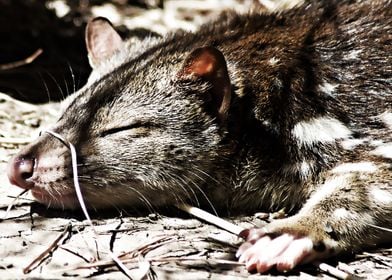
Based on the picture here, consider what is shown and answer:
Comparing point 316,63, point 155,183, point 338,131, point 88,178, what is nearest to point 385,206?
point 338,131

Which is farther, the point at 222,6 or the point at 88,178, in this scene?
the point at 222,6

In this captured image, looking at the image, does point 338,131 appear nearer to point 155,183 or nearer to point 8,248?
point 155,183

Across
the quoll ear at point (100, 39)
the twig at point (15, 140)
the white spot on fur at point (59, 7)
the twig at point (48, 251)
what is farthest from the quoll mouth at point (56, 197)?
the white spot on fur at point (59, 7)

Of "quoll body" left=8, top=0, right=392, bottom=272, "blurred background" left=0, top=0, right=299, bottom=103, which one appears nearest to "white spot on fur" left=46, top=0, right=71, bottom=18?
"blurred background" left=0, top=0, right=299, bottom=103

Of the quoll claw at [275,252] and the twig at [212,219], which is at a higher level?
the twig at [212,219]

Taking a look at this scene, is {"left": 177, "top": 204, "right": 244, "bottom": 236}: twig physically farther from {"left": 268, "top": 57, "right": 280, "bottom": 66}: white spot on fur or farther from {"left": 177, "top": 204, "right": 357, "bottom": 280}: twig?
{"left": 268, "top": 57, "right": 280, "bottom": 66}: white spot on fur

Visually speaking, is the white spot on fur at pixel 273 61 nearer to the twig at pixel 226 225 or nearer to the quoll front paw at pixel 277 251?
the twig at pixel 226 225

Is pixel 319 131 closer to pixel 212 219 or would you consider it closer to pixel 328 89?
pixel 328 89
